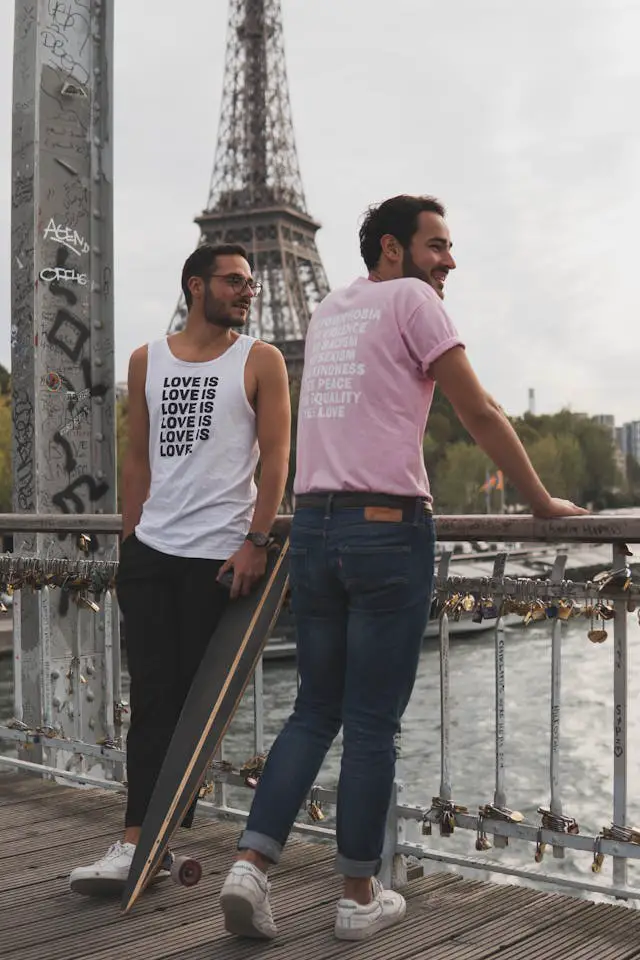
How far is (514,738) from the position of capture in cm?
2528

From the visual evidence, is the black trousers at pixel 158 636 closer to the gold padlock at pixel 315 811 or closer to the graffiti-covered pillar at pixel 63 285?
the gold padlock at pixel 315 811

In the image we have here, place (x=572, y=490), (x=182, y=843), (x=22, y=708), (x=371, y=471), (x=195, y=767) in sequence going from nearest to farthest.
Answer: (x=371, y=471), (x=195, y=767), (x=182, y=843), (x=22, y=708), (x=572, y=490)

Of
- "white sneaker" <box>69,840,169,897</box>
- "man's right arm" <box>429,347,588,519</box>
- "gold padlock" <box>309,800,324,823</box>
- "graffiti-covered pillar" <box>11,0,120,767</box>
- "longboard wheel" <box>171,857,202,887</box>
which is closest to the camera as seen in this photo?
"man's right arm" <box>429,347,588,519</box>

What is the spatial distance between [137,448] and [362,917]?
1.49m

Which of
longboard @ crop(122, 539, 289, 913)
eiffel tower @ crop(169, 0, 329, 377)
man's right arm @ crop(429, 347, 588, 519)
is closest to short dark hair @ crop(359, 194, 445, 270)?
man's right arm @ crop(429, 347, 588, 519)

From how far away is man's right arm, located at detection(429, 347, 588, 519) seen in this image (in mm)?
2814

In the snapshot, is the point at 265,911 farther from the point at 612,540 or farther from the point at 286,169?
the point at 286,169

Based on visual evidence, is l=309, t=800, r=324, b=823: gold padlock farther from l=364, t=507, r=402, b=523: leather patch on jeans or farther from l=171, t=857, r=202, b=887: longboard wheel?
l=364, t=507, r=402, b=523: leather patch on jeans

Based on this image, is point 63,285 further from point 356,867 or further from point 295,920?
point 356,867

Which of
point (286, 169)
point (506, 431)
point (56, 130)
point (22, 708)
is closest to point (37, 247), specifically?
point (56, 130)

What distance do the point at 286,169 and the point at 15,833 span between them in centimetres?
6162

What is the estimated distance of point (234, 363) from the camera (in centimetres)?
338

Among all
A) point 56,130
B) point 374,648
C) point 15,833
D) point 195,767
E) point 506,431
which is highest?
point 56,130

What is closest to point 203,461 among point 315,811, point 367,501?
point 367,501
